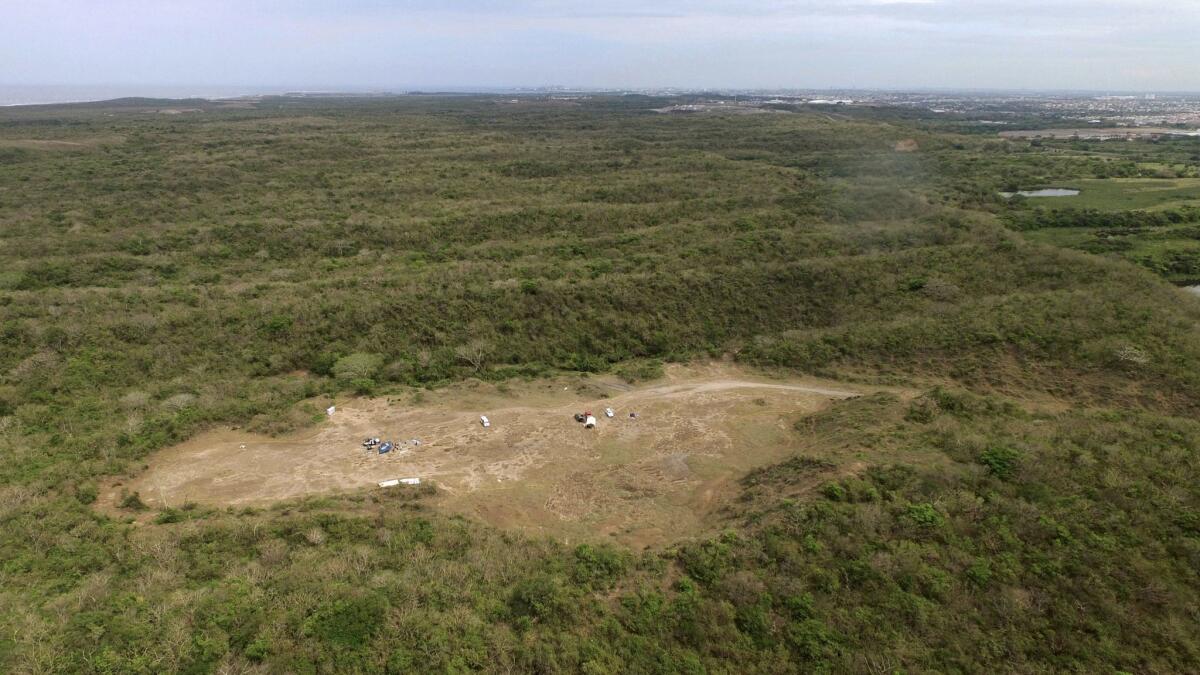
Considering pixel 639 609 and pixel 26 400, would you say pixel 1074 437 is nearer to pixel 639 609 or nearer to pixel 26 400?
pixel 639 609

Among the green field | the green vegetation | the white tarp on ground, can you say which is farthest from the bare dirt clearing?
the green field

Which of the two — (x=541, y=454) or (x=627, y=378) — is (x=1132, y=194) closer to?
(x=627, y=378)

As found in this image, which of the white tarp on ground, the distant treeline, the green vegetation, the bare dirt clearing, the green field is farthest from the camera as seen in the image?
the green field

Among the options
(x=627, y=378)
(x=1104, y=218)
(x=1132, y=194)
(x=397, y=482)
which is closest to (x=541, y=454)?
(x=397, y=482)

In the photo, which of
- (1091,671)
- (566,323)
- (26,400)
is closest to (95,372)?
(26,400)

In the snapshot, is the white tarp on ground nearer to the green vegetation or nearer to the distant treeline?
the green vegetation

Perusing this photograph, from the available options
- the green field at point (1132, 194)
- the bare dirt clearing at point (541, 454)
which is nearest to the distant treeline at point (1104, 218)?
the green field at point (1132, 194)
